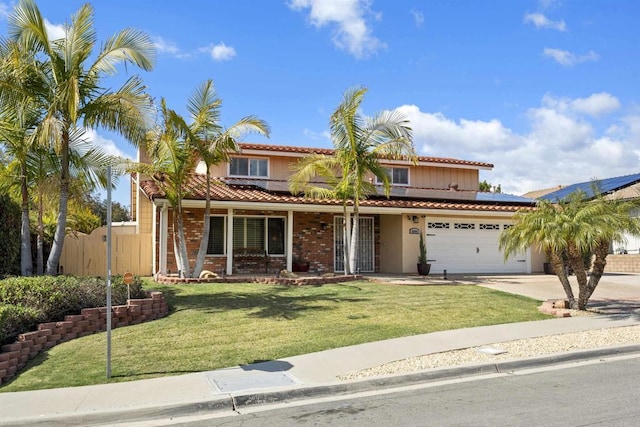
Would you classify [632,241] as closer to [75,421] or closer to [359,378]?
[359,378]

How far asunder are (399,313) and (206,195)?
310 inches

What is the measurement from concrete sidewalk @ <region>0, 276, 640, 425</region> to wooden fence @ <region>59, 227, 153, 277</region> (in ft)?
40.7

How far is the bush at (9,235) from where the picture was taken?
12684mm

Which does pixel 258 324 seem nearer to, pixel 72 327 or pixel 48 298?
pixel 72 327

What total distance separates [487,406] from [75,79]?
985 centimetres

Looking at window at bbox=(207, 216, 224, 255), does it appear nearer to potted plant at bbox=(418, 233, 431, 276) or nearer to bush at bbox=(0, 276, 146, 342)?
potted plant at bbox=(418, 233, 431, 276)

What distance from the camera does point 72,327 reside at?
9703mm

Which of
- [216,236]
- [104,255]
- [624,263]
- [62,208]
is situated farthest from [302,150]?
[624,263]

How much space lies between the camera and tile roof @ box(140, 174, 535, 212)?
58.6 feet

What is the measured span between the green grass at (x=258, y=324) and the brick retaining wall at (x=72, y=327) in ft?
0.68

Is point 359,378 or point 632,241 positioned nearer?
point 359,378

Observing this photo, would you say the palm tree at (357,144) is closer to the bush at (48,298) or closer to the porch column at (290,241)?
the porch column at (290,241)

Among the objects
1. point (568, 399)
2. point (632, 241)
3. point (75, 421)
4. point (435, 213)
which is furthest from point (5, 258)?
point (632, 241)

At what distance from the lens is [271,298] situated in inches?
531
